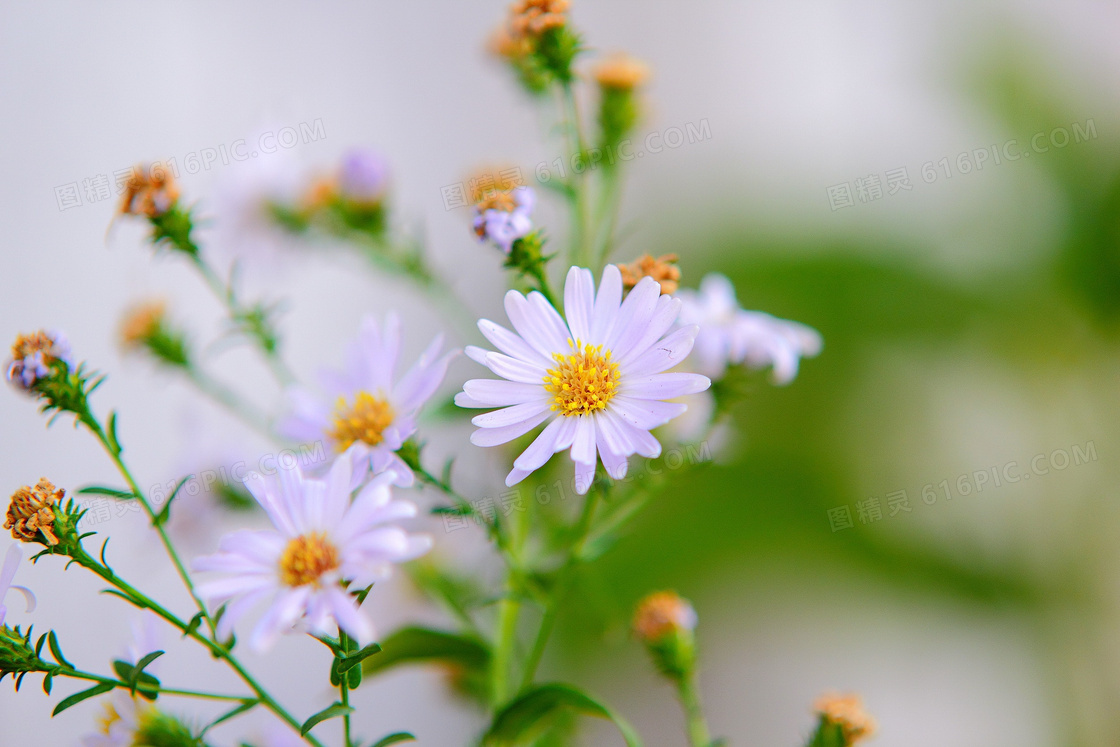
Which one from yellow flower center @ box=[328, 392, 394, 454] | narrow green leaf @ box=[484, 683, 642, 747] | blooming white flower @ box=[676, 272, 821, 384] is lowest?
narrow green leaf @ box=[484, 683, 642, 747]

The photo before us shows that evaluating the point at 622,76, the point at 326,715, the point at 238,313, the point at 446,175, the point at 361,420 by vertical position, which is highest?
the point at 446,175

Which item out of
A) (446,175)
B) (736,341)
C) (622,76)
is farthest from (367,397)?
(446,175)

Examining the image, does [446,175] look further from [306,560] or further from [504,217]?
[306,560]

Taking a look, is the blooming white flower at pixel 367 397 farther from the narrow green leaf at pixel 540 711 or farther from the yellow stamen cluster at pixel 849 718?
the yellow stamen cluster at pixel 849 718

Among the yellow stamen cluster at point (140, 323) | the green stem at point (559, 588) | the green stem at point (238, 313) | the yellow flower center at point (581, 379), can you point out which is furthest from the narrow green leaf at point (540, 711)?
the yellow stamen cluster at point (140, 323)

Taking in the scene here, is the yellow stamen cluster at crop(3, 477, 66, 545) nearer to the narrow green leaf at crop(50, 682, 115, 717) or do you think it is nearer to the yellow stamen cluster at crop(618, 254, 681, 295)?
the narrow green leaf at crop(50, 682, 115, 717)

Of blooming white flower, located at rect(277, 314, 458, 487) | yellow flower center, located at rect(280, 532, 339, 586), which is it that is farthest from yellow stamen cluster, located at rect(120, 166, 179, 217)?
yellow flower center, located at rect(280, 532, 339, 586)
